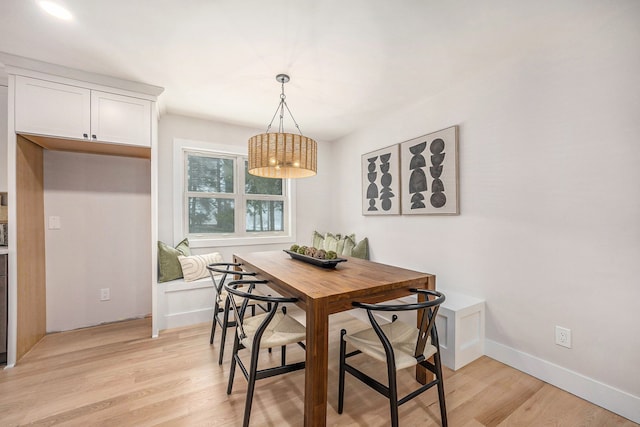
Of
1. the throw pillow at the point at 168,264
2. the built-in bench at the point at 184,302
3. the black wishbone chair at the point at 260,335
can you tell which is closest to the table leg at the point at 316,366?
the black wishbone chair at the point at 260,335

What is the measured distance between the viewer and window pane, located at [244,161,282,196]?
3793 mm

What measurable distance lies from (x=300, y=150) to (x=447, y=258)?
1734 millimetres

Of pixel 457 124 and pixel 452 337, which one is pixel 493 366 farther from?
pixel 457 124

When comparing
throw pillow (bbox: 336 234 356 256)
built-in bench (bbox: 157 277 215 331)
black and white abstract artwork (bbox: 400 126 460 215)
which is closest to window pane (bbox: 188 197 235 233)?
built-in bench (bbox: 157 277 215 331)

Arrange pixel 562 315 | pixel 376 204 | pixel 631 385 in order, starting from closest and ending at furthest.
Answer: pixel 631 385 → pixel 562 315 → pixel 376 204

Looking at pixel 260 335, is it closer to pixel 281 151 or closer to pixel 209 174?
pixel 281 151

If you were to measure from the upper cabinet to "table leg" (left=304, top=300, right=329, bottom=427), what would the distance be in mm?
2296

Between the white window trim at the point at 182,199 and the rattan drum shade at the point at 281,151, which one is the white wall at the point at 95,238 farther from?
the rattan drum shade at the point at 281,151

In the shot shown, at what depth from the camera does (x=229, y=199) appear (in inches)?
145

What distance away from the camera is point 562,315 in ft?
6.17

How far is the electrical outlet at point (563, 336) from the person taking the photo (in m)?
1.85

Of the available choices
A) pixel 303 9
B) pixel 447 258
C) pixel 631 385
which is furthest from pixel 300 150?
pixel 631 385

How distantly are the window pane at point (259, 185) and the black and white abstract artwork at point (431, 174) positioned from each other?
5.94 feet

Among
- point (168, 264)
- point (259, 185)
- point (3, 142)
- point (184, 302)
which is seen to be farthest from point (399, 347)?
point (3, 142)
